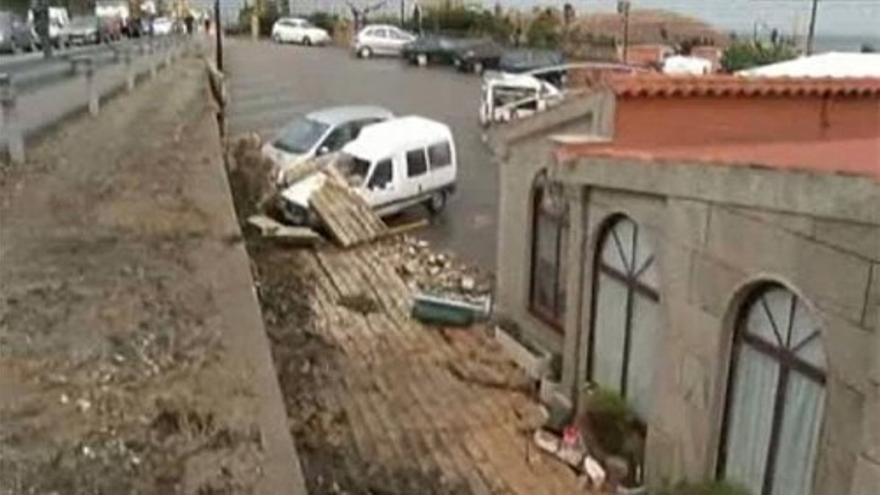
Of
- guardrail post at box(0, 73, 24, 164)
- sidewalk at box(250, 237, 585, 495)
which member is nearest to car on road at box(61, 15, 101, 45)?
sidewalk at box(250, 237, 585, 495)

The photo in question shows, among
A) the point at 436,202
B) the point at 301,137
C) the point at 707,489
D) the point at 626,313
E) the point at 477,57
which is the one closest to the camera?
the point at 707,489

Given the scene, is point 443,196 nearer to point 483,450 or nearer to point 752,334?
point 483,450

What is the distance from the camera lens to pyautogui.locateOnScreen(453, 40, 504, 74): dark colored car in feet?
170

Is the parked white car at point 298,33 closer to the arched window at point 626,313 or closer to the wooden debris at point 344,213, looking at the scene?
the wooden debris at point 344,213

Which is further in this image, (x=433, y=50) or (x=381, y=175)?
(x=433, y=50)

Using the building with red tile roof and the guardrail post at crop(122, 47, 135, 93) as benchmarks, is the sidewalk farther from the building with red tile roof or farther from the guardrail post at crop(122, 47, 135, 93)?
the guardrail post at crop(122, 47, 135, 93)

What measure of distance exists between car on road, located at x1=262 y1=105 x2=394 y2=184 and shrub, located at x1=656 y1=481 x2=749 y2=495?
15.2 metres

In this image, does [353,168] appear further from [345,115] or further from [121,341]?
[121,341]

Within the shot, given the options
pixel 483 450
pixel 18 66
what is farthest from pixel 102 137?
pixel 483 450

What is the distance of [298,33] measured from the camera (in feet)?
214

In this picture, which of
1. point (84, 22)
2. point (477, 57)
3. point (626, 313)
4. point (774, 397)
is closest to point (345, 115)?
point (626, 313)

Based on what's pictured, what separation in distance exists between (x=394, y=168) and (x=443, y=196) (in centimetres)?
199

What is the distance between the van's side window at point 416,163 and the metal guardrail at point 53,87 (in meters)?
6.70

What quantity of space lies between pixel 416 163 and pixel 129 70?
25.7 feet
